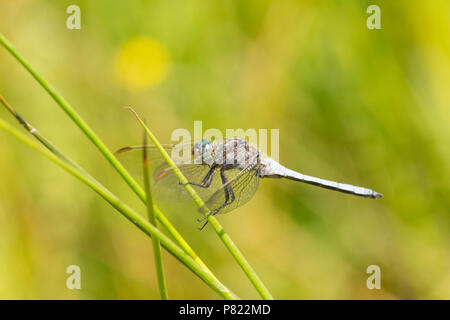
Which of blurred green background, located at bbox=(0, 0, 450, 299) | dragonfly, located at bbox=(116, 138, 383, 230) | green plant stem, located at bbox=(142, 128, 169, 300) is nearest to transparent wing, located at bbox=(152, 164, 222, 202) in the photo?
dragonfly, located at bbox=(116, 138, 383, 230)

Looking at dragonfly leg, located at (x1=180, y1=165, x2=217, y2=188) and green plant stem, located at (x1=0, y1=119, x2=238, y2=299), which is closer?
green plant stem, located at (x1=0, y1=119, x2=238, y2=299)

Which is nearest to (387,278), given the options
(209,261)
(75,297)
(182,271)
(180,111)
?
(209,261)

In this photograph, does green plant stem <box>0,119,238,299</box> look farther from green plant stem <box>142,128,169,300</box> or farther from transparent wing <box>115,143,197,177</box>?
transparent wing <box>115,143,197,177</box>

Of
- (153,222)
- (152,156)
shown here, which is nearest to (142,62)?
(152,156)

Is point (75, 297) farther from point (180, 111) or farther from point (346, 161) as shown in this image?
point (346, 161)

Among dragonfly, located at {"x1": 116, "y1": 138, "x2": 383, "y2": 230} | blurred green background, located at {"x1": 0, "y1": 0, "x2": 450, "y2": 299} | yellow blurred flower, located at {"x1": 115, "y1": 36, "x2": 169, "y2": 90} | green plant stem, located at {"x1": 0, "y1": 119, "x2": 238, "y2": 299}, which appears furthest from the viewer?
yellow blurred flower, located at {"x1": 115, "y1": 36, "x2": 169, "y2": 90}

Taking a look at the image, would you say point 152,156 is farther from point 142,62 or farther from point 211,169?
point 142,62
